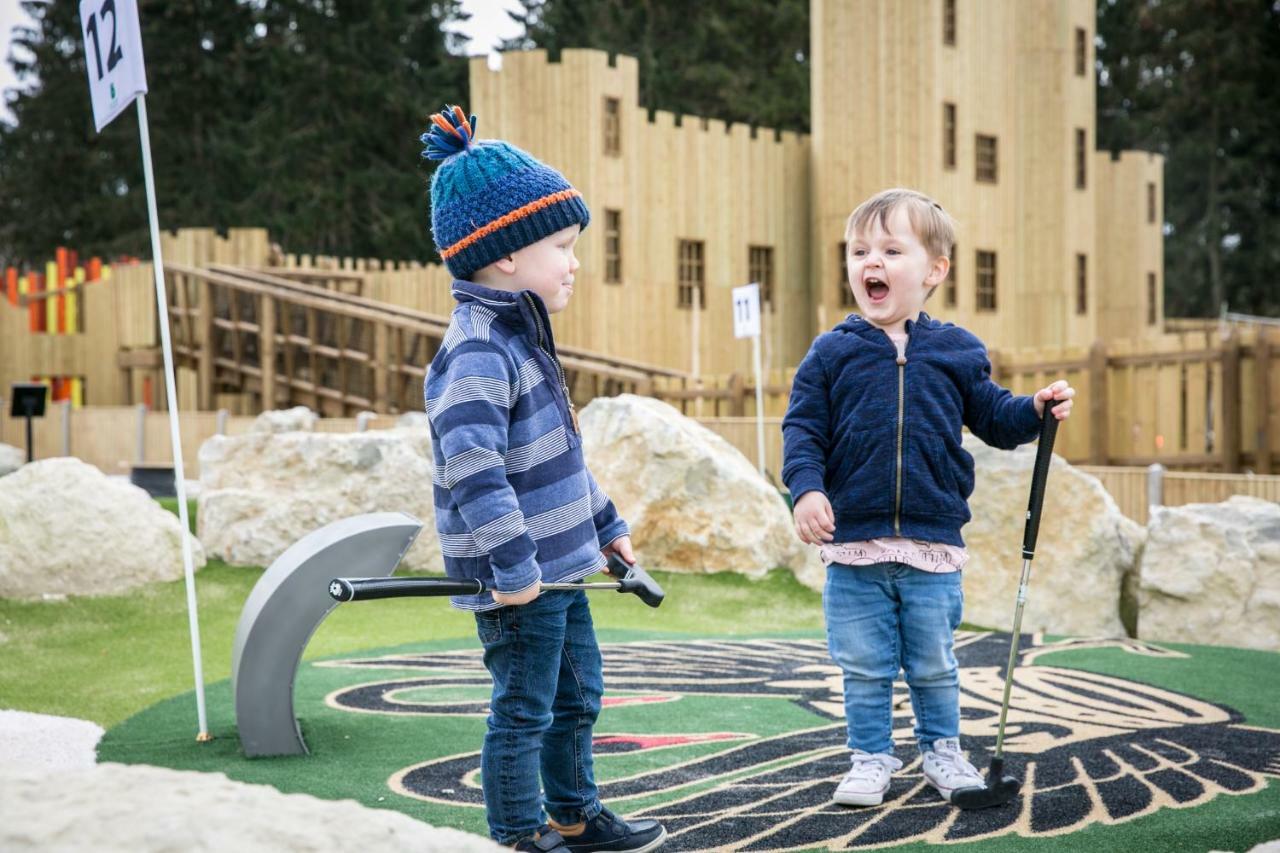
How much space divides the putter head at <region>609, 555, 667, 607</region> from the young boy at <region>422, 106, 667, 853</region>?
0.41 ft

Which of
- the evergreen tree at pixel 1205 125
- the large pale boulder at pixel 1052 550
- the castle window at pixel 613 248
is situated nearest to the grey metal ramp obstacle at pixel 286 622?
the large pale boulder at pixel 1052 550

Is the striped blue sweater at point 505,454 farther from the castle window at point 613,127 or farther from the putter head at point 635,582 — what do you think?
the castle window at point 613,127

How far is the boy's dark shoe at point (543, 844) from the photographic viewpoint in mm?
2936

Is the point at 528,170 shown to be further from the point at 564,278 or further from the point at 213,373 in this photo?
the point at 213,373

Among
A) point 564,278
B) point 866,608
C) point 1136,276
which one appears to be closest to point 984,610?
point 866,608

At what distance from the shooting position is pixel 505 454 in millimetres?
2916

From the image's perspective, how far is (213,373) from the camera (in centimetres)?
1967

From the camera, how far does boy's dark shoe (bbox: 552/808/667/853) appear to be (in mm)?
3131

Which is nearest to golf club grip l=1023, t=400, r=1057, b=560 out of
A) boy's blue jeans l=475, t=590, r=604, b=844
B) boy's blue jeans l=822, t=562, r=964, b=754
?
boy's blue jeans l=822, t=562, r=964, b=754

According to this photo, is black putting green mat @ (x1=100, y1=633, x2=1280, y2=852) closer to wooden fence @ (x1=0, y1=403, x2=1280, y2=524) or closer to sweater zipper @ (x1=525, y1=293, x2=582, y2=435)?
sweater zipper @ (x1=525, y1=293, x2=582, y2=435)

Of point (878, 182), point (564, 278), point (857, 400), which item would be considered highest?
point (878, 182)

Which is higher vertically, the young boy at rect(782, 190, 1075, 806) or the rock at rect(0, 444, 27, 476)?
the young boy at rect(782, 190, 1075, 806)

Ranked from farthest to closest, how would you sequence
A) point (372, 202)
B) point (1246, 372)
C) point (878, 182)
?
point (372, 202) < point (878, 182) < point (1246, 372)

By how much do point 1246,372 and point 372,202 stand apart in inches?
987
